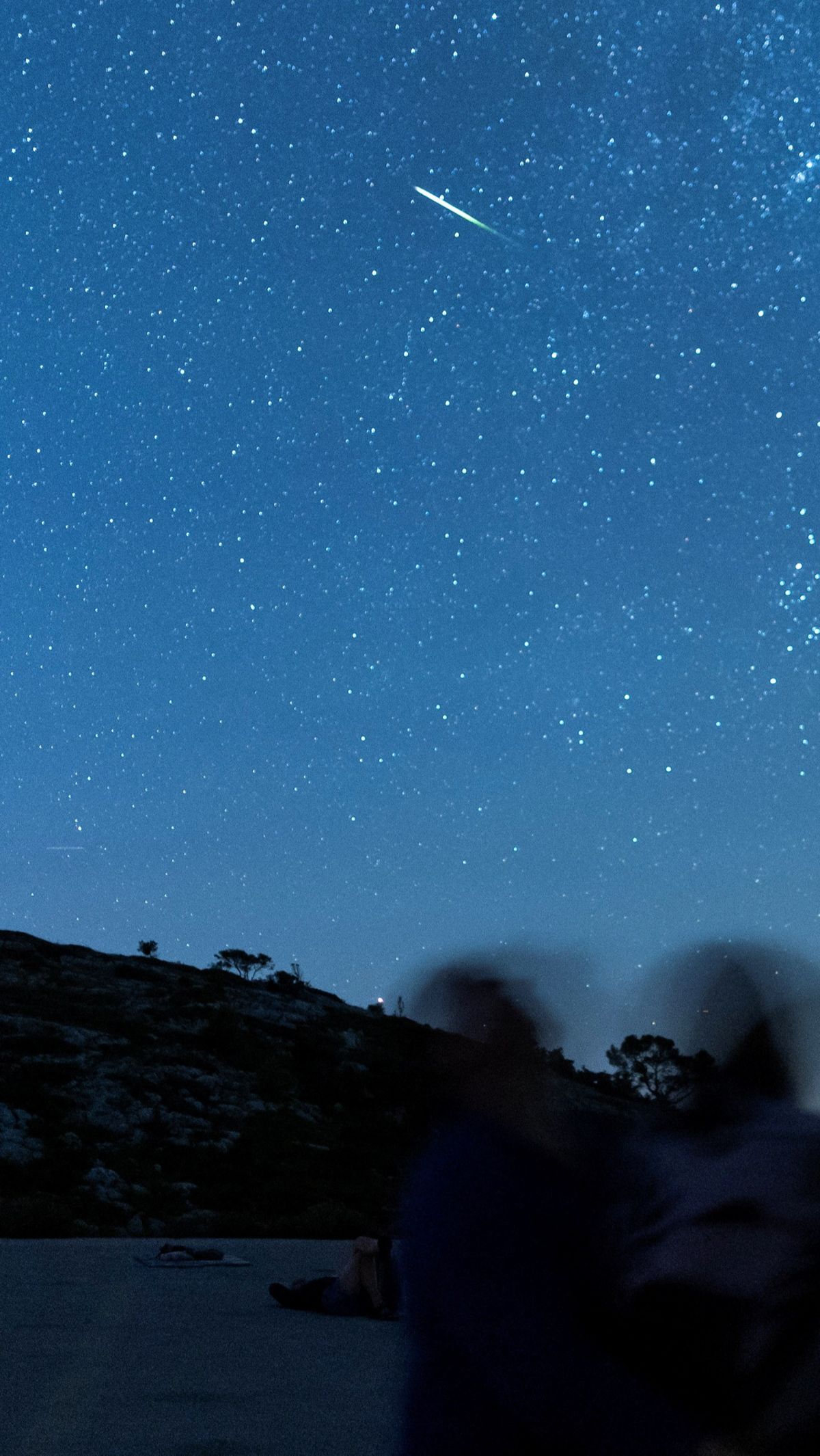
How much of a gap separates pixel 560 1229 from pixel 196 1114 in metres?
25.7

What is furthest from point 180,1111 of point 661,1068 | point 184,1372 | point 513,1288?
point 513,1288

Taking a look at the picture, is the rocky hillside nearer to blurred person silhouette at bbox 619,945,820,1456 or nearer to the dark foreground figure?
the dark foreground figure

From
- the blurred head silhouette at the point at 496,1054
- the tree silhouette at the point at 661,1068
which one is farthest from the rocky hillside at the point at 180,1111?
the blurred head silhouette at the point at 496,1054

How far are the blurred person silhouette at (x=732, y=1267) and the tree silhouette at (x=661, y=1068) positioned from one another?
105 mm

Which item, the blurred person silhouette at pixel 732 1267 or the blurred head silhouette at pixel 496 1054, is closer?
the blurred person silhouette at pixel 732 1267

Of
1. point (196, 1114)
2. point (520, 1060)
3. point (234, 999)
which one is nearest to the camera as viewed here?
point (520, 1060)

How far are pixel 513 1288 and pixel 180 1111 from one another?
25.4 m

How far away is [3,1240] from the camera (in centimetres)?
1064

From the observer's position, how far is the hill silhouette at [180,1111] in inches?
674

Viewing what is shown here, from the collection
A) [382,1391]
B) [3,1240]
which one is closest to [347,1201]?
[3,1240]

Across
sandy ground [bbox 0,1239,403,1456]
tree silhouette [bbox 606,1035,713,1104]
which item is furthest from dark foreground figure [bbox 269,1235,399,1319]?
tree silhouette [bbox 606,1035,713,1104]

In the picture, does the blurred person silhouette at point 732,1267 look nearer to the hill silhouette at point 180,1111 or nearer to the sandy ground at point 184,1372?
the sandy ground at point 184,1372

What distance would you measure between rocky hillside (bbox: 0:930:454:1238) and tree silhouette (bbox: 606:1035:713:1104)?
7508 mm

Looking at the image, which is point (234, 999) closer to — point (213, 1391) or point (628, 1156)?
point (213, 1391)
